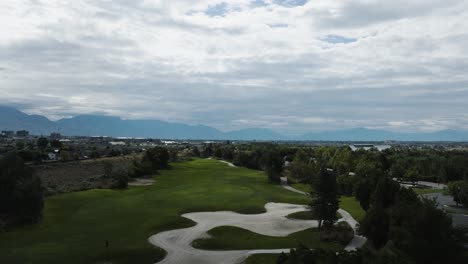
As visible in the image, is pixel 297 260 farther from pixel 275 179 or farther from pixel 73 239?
pixel 275 179

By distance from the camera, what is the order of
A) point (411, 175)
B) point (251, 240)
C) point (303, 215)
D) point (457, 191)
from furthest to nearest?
point (411, 175), point (457, 191), point (303, 215), point (251, 240)

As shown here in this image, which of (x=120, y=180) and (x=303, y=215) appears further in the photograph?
(x=120, y=180)

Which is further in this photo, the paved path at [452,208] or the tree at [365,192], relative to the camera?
the tree at [365,192]

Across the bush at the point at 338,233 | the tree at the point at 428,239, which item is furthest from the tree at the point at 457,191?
the tree at the point at 428,239

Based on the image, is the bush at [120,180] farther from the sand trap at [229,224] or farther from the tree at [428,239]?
the tree at [428,239]

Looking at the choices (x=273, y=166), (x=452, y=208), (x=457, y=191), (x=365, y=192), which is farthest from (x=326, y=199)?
(x=273, y=166)

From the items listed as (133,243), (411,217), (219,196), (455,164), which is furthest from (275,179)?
(411,217)

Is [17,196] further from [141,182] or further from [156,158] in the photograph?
[156,158]
